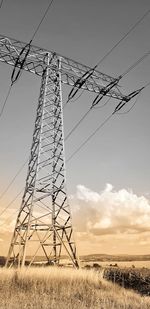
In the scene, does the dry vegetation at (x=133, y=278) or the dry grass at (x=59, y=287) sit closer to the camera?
the dry grass at (x=59, y=287)

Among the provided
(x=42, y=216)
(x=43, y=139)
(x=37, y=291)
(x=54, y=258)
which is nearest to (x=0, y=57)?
(x=43, y=139)

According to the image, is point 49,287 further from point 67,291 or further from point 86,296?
point 86,296

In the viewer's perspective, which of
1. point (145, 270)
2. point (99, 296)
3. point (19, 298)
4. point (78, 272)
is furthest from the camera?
point (145, 270)

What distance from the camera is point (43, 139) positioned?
62.7 feet

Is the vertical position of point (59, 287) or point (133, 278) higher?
point (133, 278)

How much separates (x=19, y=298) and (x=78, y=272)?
4.16 meters

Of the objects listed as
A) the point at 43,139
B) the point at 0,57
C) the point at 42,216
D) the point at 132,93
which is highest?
the point at 0,57

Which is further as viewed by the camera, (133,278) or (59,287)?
(133,278)

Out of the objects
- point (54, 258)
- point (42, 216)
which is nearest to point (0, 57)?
point (42, 216)

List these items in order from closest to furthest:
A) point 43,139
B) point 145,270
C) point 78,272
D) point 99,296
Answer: point 99,296 → point 78,272 → point 145,270 → point 43,139

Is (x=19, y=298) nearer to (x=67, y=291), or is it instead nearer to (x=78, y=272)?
(x=67, y=291)

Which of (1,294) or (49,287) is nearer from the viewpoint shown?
(1,294)

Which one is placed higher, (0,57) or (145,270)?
(0,57)

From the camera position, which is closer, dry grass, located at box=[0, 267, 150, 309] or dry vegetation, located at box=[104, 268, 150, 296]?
dry grass, located at box=[0, 267, 150, 309]
